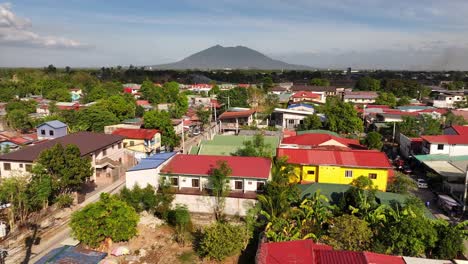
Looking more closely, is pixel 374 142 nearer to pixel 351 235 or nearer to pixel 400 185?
pixel 400 185

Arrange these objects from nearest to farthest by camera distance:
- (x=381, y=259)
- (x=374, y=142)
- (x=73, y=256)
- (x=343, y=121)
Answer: (x=381, y=259) < (x=73, y=256) < (x=374, y=142) < (x=343, y=121)

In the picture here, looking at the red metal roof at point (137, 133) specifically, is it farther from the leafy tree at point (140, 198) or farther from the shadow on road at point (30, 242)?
the shadow on road at point (30, 242)

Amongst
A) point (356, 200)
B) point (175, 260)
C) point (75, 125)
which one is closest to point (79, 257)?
point (175, 260)

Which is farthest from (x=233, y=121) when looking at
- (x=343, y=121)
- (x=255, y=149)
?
(x=255, y=149)

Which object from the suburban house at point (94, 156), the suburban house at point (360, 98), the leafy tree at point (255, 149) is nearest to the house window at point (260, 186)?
the leafy tree at point (255, 149)

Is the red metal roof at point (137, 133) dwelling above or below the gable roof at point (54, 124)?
below

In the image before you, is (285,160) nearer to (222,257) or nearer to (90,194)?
(222,257)

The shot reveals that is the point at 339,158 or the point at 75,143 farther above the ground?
the point at 75,143

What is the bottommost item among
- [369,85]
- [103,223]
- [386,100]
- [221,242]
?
[221,242]
